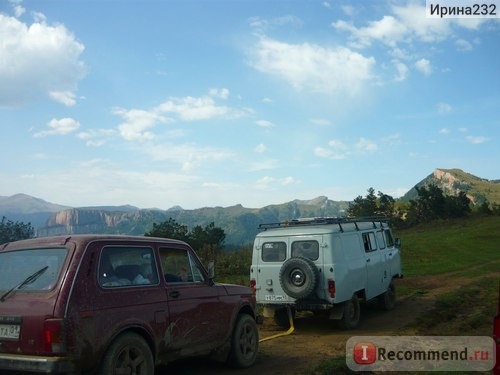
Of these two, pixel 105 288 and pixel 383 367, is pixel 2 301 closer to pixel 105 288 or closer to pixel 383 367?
pixel 105 288

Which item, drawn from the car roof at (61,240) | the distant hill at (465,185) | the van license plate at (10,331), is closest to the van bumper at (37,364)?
the van license plate at (10,331)

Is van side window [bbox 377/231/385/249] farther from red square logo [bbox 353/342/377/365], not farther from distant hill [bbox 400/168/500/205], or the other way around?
distant hill [bbox 400/168/500/205]

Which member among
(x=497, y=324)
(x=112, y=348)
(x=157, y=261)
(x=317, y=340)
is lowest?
(x=317, y=340)

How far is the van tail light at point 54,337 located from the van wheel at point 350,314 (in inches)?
282

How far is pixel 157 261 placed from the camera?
6410 mm

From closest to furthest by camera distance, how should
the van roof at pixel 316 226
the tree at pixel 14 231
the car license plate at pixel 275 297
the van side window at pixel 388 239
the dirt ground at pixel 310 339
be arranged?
1. the dirt ground at pixel 310 339
2. the car license plate at pixel 275 297
3. the van roof at pixel 316 226
4. the van side window at pixel 388 239
5. the tree at pixel 14 231

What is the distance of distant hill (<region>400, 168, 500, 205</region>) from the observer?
125 m

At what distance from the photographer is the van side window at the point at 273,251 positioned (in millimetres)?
11336

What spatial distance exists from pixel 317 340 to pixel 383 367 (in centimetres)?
282

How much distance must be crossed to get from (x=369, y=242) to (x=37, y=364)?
9270 millimetres

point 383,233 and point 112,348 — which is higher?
point 383,233

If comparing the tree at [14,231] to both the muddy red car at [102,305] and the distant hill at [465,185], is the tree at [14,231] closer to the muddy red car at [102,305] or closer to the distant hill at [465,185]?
the muddy red car at [102,305]

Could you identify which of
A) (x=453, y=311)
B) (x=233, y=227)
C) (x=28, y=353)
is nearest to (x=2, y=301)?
(x=28, y=353)

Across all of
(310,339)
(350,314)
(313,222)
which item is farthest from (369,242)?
(310,339)
